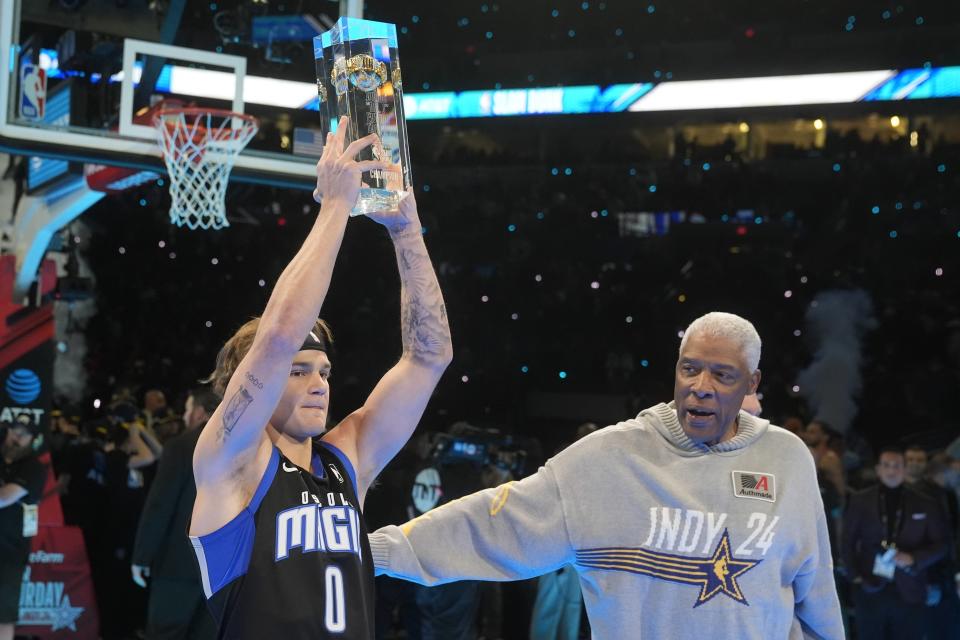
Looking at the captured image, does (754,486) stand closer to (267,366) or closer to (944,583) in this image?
(267,366)

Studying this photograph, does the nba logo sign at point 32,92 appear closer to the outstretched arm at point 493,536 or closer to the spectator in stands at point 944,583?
the outstretched arm at point 493,536

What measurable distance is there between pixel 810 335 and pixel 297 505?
14.0 m

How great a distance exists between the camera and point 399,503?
8438mm

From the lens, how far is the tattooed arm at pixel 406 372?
9.66 ft

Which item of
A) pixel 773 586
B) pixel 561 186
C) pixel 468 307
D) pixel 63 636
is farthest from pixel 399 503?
pixel 561 186

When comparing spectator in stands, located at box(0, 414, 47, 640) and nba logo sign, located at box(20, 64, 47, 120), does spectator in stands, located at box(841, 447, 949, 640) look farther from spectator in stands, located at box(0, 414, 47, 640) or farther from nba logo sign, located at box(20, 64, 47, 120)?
nba logo sign, located at box(20, 64, 47, 120)

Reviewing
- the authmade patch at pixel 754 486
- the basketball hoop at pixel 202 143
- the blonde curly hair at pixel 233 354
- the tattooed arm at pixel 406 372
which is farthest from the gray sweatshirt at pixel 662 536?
the basketball hoop at pixel 202 143

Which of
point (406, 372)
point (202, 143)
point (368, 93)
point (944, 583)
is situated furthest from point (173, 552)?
point (944, 583)

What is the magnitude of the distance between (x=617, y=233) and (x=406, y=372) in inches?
563

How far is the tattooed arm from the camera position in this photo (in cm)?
295

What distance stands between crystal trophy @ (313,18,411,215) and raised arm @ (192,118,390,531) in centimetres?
29

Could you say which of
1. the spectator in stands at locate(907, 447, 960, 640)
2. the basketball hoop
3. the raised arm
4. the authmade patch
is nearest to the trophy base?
the raised arm

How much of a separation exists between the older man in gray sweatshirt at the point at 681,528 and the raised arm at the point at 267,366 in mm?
721

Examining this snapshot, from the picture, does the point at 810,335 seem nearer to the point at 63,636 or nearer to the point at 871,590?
the point at 871,590
